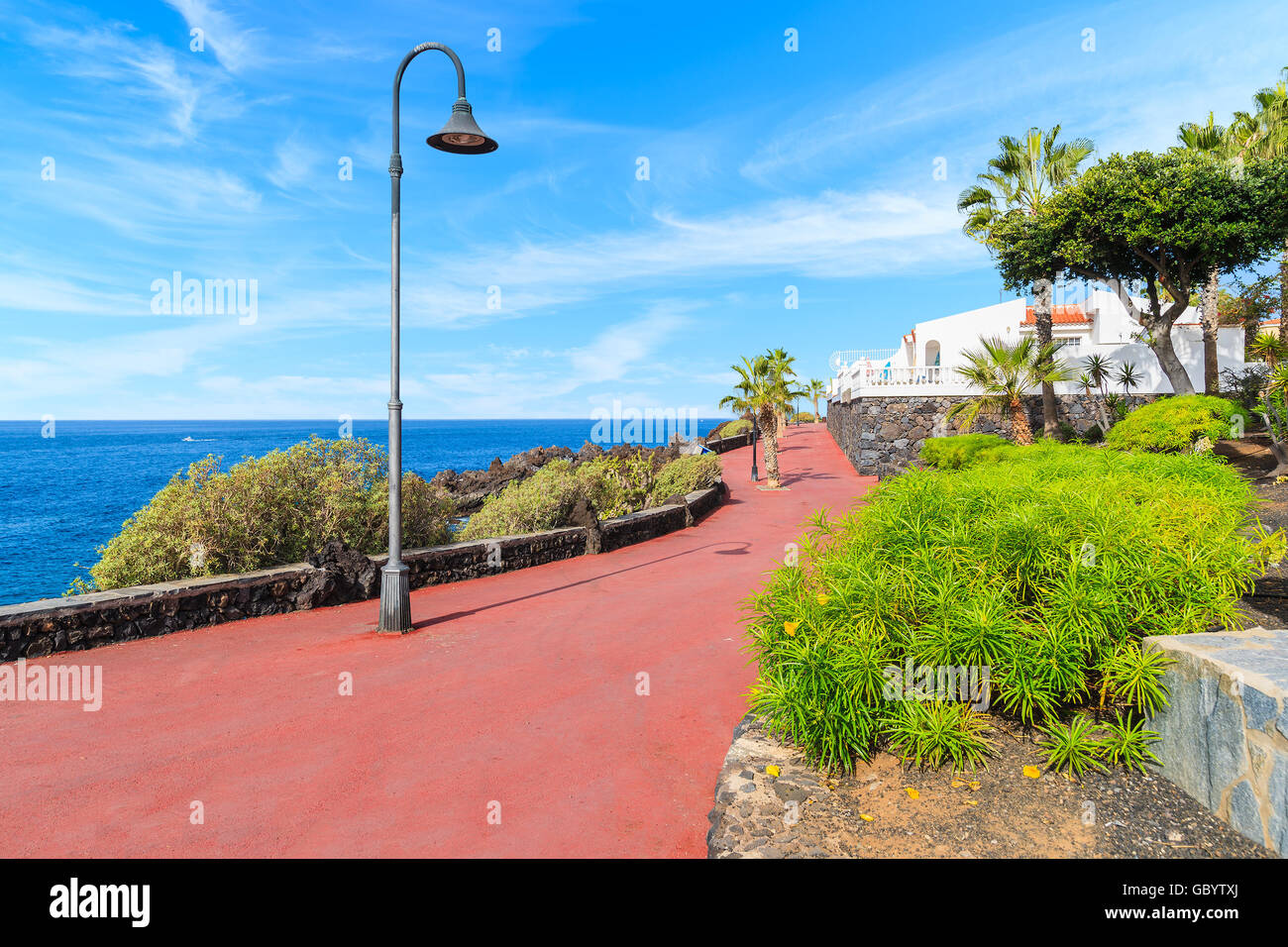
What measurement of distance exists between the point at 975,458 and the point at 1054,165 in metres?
15.7

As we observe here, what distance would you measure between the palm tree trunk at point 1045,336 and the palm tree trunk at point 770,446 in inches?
365

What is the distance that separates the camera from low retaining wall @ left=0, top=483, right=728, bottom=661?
25.2ft

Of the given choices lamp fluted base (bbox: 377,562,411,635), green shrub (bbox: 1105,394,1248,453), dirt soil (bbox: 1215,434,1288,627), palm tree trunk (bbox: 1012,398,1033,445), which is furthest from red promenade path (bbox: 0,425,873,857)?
palm tree trunk (bbox: 1012,398,1033,445)

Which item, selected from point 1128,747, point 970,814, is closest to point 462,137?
point 970,814

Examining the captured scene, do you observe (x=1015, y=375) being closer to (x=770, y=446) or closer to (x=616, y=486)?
(x=770, y=446)

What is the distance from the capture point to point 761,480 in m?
27.9

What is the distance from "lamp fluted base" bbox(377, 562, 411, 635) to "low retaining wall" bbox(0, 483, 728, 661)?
1751 millimetres

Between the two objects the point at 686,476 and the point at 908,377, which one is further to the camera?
the point at 908,377

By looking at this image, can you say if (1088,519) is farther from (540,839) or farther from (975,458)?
(975,458)

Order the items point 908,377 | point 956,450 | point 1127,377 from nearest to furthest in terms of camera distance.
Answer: point 956,450, point 1127,377, point 908,377

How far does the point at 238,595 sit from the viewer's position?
9242 millimetres

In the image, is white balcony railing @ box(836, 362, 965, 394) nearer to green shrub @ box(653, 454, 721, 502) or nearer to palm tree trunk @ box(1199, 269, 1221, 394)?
green shrub @ box(653, 454, 721, 502)

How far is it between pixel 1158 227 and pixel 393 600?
2344cm
